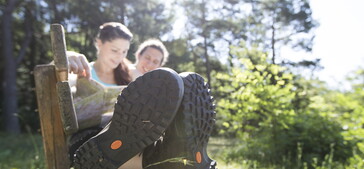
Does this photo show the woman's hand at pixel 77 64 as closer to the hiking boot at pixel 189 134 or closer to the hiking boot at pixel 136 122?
the hiking boot at pixel 136 122

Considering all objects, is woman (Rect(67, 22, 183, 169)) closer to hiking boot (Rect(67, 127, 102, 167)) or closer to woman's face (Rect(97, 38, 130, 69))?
hiking boot (Rect(67, 127, 102, 167))

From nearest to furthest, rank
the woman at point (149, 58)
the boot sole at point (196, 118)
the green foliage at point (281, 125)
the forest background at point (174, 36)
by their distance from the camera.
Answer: the boot sole at point (196, 118) < the woman at point (149, 58) < the green foliage at point (281, 125) < the forest background at point (174, 36)

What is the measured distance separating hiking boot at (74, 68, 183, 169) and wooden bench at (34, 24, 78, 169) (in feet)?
0.25

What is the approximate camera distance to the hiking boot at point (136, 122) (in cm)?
109

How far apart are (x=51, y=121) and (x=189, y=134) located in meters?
0.48

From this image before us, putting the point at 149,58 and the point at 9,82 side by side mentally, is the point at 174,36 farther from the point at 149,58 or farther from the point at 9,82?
the point at 149,58

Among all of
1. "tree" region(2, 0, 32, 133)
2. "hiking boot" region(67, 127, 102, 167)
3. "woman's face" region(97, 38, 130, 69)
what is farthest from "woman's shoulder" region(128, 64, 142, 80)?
"tree" region(2, 0, 32, 133)

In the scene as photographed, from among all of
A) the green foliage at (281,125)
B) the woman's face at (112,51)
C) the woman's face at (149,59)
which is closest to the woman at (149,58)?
the woman's face at (149,59)

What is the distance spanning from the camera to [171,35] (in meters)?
11.3

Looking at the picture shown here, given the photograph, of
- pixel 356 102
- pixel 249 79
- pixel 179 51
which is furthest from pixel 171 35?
pixel 356 102

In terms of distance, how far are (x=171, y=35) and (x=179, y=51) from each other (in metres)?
0.64

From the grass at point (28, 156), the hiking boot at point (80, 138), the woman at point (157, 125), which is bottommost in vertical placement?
the grass at point (28, 156)

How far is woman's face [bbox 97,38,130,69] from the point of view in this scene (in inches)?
74.5

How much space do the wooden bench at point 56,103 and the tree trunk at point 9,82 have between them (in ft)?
26.5
